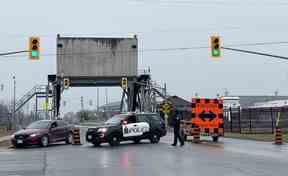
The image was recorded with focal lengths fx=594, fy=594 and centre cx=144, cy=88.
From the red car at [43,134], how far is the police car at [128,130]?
3076mm

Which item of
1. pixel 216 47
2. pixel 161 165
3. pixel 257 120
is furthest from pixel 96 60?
pixel 161 165

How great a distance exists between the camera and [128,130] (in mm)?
28688

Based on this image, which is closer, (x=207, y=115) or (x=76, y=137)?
(x=207, y=115)

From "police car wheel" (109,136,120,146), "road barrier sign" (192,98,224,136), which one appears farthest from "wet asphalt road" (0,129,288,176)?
"road barrier sign" (192,98,224,136)

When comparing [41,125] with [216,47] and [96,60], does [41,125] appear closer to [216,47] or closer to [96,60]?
[216,47]

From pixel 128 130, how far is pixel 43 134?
16.1 ft

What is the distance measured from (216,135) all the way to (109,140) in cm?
632

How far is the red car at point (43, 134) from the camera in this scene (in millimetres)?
30328

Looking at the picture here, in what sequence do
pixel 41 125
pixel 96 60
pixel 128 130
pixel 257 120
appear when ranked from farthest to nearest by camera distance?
pixel 96 60
pixel 257 120
pixel 41 125
pixel 128 130

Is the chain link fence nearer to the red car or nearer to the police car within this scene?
the red car

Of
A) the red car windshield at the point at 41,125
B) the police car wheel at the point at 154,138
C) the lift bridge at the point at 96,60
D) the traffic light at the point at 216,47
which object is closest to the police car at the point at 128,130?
the police car wheel at the point at 154,138

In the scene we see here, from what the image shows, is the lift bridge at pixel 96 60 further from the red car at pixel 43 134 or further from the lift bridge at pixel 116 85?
the red car at pixel 43 134

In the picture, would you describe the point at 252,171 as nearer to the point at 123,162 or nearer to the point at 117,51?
the point at 123,162

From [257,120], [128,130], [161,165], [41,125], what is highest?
[41,125]
